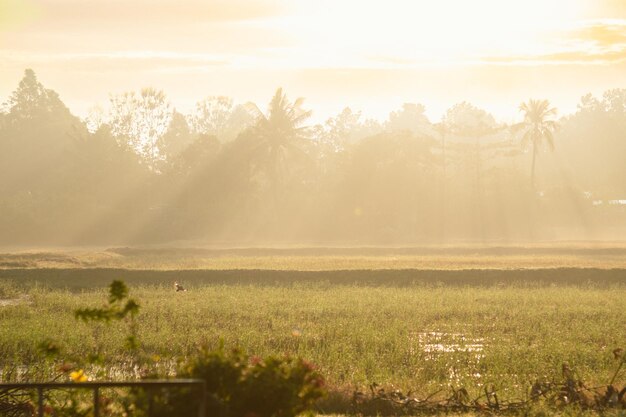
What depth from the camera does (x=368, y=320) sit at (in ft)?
51.8

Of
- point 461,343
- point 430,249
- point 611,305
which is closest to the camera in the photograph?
point 461,343

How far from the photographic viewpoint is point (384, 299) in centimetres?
1895

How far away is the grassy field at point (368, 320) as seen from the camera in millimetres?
11359

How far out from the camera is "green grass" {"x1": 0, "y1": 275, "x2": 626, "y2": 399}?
1120 centimetres

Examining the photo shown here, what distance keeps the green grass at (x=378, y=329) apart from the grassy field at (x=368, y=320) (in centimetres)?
3

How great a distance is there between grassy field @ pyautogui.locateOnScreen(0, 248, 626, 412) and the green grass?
0.10 ft

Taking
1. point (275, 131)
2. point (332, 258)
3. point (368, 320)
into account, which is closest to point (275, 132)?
point (275, 131)

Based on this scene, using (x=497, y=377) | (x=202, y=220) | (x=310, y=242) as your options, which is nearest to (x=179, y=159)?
(x=202, y=220)

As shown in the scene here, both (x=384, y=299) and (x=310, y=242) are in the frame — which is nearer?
(x=384, y=299)

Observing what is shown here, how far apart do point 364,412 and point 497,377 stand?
92.4 inches

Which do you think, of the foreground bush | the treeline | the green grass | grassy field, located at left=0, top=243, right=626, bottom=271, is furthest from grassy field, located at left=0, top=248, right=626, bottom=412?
the treeline

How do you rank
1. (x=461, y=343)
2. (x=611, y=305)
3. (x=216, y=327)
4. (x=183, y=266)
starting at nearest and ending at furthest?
(x=461, y=343)
(x=216, y=327)
(x=611, y=305)
(x=183, y=266)

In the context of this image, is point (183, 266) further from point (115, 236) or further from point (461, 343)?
point (115, 236)

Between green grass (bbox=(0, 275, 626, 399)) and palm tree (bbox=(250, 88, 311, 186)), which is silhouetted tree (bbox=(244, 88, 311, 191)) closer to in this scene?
palm tree (bbox=(250, 88, 311, 186))
